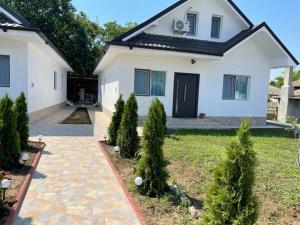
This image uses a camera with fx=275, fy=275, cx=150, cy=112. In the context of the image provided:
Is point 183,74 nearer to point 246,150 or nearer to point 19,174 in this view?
point 19,174

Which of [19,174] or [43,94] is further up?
[43,94]

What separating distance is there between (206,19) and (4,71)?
10.1 meters

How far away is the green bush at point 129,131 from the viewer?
22.9 ft

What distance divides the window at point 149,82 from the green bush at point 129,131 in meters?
6.03

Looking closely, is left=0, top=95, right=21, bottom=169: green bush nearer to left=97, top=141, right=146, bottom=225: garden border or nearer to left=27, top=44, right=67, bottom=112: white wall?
left=97, top=141, right=146, bottom=225: garden border

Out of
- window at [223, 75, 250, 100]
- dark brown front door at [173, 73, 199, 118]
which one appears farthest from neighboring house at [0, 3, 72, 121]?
window at [223, 75, 250, 100]

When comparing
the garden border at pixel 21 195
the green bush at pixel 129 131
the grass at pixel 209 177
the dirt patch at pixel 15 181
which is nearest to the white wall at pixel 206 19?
the grass at pixel 209 177

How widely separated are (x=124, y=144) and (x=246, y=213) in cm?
434

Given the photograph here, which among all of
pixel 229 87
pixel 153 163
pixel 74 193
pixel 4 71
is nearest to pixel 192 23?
pixel 229 87

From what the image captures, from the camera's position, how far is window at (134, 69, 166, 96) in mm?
12977

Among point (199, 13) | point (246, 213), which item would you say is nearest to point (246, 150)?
point (246, 213)

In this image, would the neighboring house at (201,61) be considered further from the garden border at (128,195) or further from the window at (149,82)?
the garden border at (128,195)

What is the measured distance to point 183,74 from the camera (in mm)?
13633

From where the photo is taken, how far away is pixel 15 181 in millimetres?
5102
